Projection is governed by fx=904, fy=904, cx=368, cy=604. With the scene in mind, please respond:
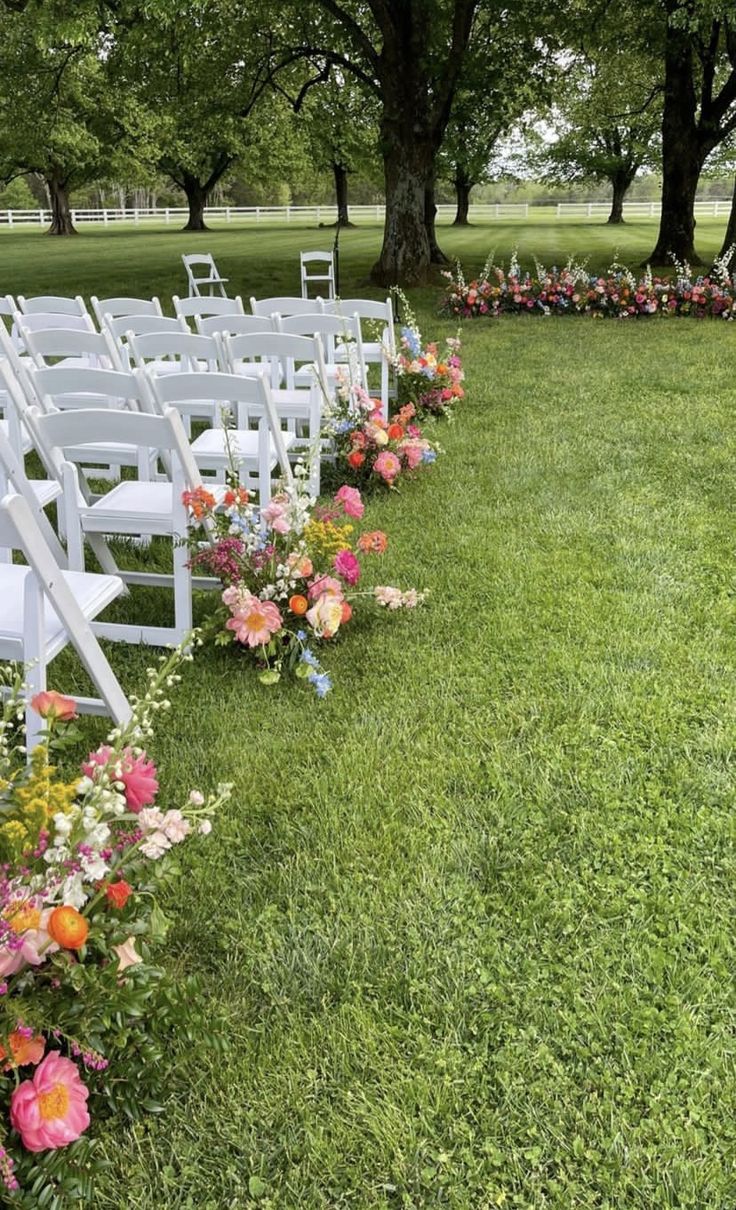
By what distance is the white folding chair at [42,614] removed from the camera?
2.27 meters

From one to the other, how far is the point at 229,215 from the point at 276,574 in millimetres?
50794

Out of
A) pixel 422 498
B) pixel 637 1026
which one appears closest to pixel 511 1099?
pixel 637 1026

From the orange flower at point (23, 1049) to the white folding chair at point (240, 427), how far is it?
241cm

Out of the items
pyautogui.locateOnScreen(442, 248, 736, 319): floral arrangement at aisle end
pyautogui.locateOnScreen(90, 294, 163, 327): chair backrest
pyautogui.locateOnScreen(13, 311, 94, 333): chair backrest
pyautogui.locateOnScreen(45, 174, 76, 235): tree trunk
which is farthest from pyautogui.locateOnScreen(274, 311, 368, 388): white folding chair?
pyautogui.locateOnScreen(45, 174, 76, 235): tree trunk

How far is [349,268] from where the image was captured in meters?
19.5

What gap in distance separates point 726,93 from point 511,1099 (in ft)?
59.3

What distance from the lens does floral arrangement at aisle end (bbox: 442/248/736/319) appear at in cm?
1215

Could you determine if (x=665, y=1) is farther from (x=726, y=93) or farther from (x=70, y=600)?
(x=70, y=600)

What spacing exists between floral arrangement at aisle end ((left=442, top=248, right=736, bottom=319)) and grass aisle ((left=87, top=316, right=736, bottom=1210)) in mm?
8751

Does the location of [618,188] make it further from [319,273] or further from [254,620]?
[254,620]

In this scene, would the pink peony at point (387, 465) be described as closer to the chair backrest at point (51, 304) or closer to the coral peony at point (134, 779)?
the chair backrest at point (51, 304)

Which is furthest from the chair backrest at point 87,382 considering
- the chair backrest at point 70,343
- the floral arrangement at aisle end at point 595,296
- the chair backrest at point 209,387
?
the floral arrangement at aisle end at point 595,296

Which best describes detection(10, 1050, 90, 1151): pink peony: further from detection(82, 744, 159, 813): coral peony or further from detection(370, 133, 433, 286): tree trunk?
detection(370, 133, 433, 286): tree trunk

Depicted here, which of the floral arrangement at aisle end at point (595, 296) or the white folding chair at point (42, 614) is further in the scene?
the floral arrangement at aisle end at point (595, 296)
